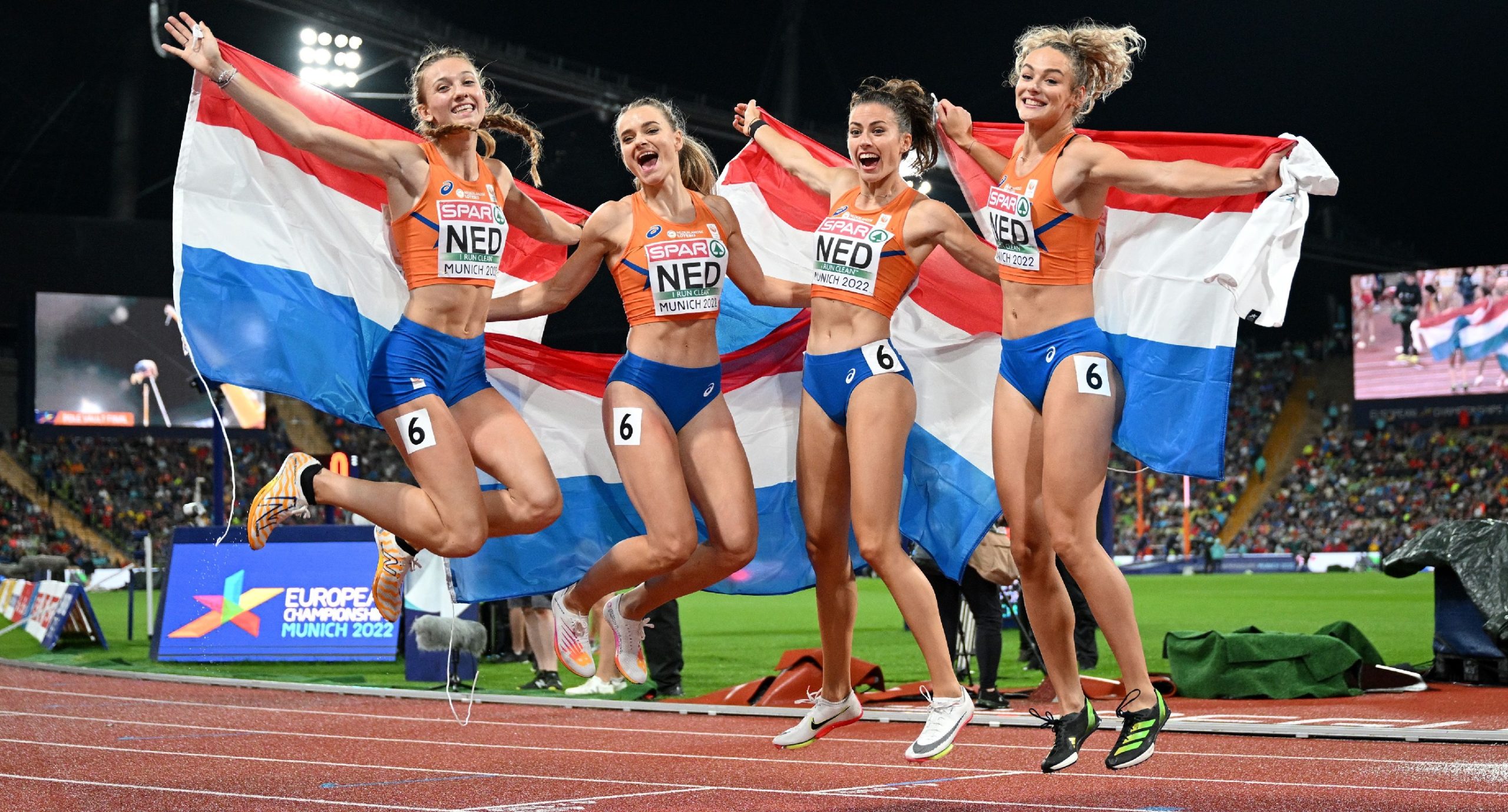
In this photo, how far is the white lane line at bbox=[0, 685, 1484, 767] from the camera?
7289 mm

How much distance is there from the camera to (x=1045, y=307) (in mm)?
5340

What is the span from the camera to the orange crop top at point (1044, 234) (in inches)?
209

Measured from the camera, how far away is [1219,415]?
5.99 meters

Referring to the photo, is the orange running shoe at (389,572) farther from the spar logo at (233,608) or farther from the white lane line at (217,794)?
the spar logo at (233,608)

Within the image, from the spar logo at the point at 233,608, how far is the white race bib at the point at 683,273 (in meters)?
9.10

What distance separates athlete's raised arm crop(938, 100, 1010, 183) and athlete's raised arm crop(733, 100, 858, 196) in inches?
18.5

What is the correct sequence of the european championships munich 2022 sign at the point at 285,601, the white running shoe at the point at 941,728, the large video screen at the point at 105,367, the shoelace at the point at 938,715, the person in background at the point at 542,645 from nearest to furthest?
1. the white running shoe at the point at 941,728
2. the shoelace at the point at 938,715
3. the person in background at the point at 542,645
4. the european championships munich 2022 sign at the point at 285,601
5. the large video screen at the point at 105,367

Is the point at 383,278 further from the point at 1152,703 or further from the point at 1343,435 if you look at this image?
the point at 1343,435

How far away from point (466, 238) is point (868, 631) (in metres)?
13.2

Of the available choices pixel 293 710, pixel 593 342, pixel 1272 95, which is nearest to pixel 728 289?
pixel 293 710

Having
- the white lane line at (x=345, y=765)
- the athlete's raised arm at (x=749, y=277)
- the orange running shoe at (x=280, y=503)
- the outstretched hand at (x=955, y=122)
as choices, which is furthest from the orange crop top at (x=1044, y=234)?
the orange running shoe at (x=280, y=503)

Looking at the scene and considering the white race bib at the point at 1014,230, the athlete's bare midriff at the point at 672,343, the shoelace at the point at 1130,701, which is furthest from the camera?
the athlete's bare midriff at the point at 672,343

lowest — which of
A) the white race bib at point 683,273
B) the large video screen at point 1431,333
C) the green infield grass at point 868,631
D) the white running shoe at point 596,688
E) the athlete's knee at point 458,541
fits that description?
the green infield grass at point 868,631

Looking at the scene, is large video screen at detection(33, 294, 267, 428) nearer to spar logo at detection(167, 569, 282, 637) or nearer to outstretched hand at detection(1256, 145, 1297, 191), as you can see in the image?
spar logo at detection(167, 569, 282, 637)
